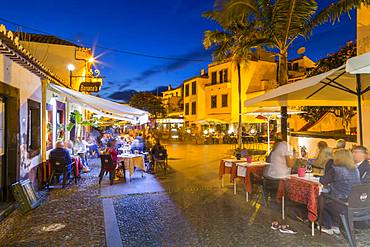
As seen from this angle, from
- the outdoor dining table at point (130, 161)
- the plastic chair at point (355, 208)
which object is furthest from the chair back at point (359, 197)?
the outdoor dining table at point (130, 161)

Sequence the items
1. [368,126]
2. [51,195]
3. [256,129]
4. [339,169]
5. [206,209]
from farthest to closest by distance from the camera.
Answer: [256,129] → [368,126] → [51,195] → [206,209] → [339,169]

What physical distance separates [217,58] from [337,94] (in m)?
8.70

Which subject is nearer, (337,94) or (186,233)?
(186,233)

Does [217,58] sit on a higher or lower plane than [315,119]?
higher

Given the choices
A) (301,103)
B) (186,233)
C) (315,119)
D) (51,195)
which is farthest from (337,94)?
(315,119)

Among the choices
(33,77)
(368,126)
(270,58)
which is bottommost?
(368,126)

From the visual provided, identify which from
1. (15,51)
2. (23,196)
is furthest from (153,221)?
(15,51)

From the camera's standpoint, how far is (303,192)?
5.25 meters

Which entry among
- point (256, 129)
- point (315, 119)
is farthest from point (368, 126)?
point (256, 129)

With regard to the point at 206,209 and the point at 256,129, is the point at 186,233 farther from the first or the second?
the point at 256,129

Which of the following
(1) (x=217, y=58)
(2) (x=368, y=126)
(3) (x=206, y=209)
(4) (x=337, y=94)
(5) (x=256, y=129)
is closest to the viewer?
(3) (x=206, y=209)

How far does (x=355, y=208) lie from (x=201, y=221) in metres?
2.74

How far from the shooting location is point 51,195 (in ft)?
25.9

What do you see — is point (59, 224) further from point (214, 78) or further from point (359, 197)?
point (214, 78)
